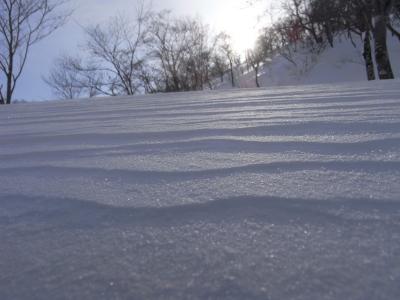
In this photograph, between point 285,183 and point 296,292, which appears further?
point 285,183

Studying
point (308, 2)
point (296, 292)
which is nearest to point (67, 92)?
point (308, 2)

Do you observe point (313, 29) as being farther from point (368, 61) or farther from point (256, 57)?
point (368, 61)

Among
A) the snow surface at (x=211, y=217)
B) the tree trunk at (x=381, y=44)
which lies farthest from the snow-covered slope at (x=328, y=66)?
the snow surface at (x=211, y=217)

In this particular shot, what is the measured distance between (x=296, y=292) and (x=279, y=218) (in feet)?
0.59

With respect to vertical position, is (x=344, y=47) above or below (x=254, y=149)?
above

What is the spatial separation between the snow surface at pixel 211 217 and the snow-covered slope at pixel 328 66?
13352 millimetres

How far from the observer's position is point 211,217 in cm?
64

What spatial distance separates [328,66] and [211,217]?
16417mm

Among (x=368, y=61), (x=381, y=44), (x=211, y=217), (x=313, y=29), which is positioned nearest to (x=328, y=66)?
(x=313, y=29)

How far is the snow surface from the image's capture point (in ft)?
1.57

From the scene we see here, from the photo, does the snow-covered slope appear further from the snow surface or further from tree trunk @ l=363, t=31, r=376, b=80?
the snow surface

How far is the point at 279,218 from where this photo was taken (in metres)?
0.62

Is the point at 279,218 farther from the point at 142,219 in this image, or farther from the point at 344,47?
the point at 344,47

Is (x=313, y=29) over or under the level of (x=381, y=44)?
over
